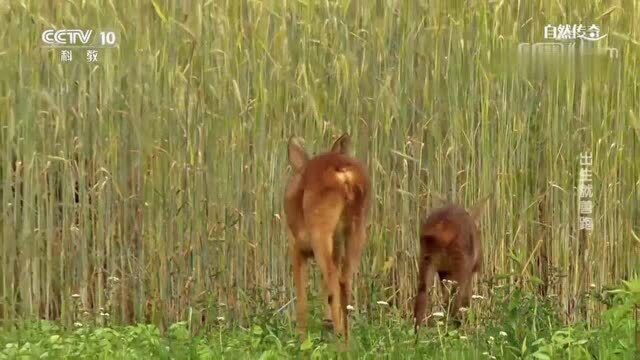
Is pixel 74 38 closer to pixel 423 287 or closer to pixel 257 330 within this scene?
pixel 257 330

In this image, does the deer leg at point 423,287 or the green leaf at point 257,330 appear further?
the deer leg at point 423,287

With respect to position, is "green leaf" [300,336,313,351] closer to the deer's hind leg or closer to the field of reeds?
the deer's hind leg

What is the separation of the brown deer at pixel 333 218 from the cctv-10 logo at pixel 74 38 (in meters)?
1.79

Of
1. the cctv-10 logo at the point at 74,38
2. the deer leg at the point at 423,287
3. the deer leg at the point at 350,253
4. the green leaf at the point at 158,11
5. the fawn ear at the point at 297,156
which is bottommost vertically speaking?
the deer leg at the point at 423,287

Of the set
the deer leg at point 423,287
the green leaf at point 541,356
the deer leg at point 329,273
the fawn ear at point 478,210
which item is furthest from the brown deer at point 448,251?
the green leaf at point 541,356

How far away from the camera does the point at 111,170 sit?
6645 millimetres

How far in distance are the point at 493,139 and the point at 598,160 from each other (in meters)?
0.58

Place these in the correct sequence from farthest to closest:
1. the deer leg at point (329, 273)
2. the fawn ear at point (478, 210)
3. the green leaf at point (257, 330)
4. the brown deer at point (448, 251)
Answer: the fawn ear at point (478, 210), the brown deer at point (448, 251), the green leaf at point (257, 330), the deer leg at point (329, 273)

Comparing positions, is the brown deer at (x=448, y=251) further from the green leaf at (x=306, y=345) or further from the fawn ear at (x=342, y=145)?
the green leaf at (x=306, y=345)

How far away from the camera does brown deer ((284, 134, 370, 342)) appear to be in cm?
527

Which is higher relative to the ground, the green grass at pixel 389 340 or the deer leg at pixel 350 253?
the deer leg at pixel 350 253

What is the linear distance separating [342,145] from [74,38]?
6.43ft

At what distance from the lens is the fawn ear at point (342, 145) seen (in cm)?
552

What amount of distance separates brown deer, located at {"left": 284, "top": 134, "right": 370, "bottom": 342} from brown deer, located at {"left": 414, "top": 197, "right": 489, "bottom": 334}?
0.63 m
